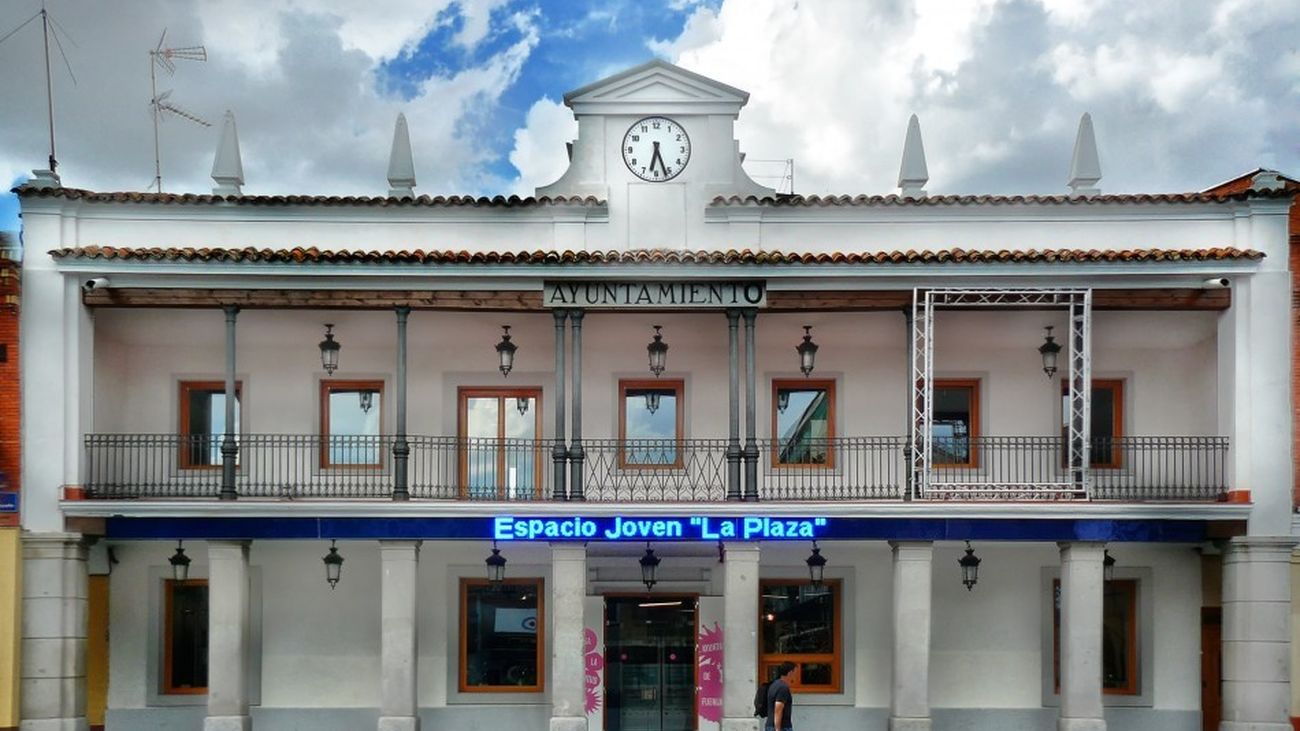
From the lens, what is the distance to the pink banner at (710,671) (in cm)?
2014

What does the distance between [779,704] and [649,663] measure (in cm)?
375

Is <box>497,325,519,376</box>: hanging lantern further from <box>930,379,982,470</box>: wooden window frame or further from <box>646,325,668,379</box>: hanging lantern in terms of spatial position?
<box>930,379,982,470</box>: wooden window frame

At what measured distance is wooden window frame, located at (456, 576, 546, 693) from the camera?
66.2 ft

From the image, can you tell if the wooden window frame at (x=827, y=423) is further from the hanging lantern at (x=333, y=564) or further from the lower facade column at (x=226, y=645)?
the lower facade column at (x=226, y=645)

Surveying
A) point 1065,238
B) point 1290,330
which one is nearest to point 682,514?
point 1065,238

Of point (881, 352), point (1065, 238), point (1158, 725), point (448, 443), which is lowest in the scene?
point (1158, 725)

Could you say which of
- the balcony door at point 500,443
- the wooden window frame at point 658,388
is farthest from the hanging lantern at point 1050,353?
the balcony door at point 500,443

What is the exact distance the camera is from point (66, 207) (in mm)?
19172

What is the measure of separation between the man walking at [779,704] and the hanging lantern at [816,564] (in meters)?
2.49

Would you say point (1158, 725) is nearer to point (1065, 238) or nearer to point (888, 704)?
point (888, 704)

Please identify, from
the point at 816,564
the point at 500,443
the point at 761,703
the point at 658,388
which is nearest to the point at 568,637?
the point at 761,703

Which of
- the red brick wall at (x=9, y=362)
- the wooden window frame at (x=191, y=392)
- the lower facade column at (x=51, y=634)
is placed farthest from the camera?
the wooden window frame at (x=191, y=392)

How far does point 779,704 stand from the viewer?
16891 millimetres

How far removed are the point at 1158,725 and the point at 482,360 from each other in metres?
11.1
